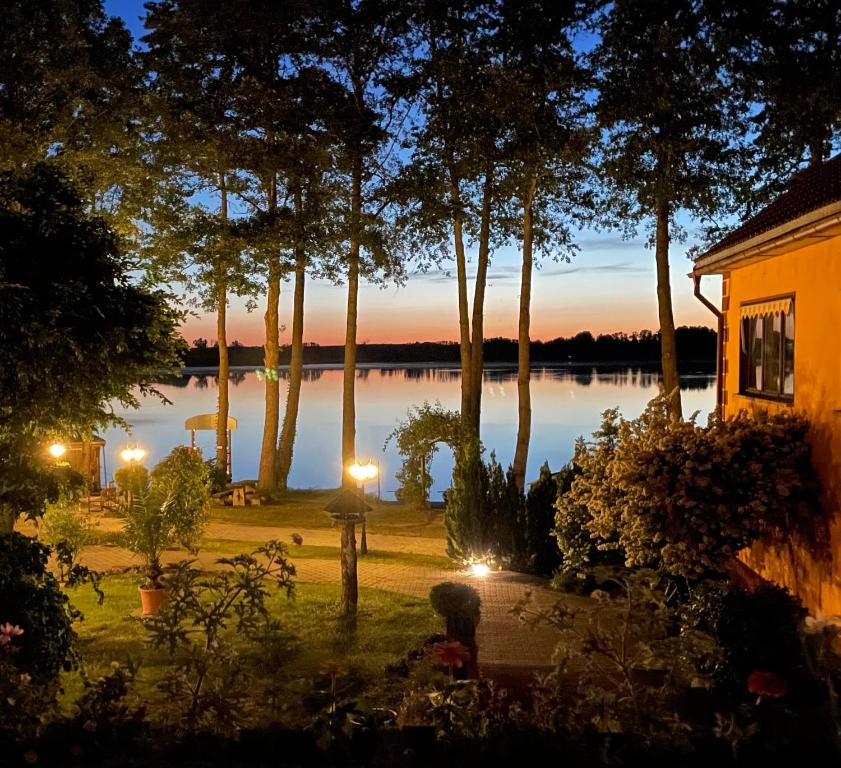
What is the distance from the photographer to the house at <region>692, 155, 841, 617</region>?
25.0 ft

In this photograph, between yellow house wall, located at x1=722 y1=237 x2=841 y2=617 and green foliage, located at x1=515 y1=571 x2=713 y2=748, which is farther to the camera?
yellow house wall, located at x1=722 y1=237 x2=841 y2=617

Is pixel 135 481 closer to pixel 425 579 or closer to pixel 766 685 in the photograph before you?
pixel 425 579

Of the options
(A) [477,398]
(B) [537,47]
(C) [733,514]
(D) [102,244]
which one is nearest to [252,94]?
(B) [537,47]

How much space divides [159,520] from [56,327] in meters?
3.95

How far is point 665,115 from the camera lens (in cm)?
1795

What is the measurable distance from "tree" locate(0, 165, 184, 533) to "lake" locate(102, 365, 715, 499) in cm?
1602

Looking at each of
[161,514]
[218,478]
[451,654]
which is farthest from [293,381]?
[451,654]

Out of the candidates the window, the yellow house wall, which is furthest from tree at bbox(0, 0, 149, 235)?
the yellow house wall

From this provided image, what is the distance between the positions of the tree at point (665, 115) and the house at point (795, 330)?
729cm

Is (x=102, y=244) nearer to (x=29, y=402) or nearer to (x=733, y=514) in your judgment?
(x=29, y=402)

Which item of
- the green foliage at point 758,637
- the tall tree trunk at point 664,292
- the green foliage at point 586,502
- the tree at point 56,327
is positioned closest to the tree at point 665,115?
the tall tree trunk at point 664,292

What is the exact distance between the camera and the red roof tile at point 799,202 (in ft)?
24.9

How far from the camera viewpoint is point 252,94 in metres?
20.3

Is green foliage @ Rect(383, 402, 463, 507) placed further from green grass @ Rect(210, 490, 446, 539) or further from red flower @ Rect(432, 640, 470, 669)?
red flower @ Rect(432, 640, 470, 669)
